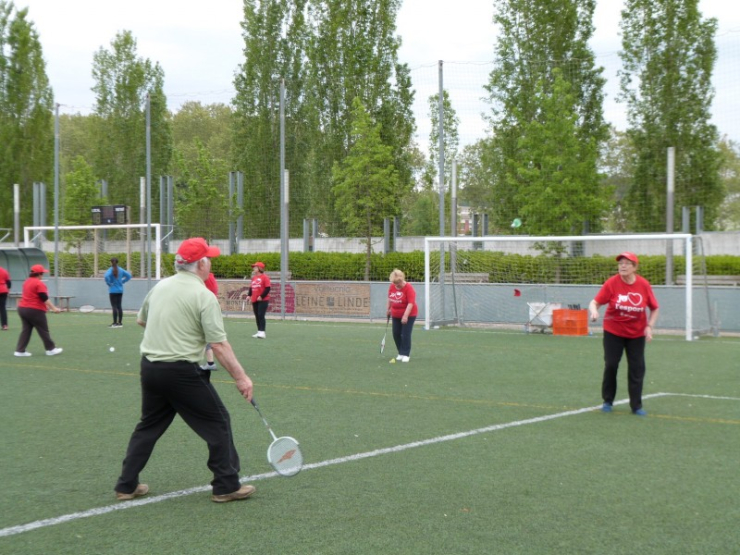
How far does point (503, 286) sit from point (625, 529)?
67.9ft

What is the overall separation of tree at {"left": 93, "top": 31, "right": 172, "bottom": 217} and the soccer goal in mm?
26252

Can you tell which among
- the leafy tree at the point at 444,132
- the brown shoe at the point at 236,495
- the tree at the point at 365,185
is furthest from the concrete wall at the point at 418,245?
the brown shoe at the point at 236,495

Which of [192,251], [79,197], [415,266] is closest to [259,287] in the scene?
[415,266]

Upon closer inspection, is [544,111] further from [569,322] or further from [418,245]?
[569,322]

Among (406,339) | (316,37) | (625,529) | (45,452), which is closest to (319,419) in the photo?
(45,452)

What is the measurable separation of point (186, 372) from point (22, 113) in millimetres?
47142

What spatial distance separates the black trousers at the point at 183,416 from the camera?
616 centimetres

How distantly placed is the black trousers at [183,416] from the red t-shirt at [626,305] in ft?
17.9

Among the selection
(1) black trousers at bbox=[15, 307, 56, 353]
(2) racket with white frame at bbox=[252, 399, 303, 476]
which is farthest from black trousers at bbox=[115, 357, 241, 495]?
(1) black trousers at bbox=[15, 307, 56, 353]

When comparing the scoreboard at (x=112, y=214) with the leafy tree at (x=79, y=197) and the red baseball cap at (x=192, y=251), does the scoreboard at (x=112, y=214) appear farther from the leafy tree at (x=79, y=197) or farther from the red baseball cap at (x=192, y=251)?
the red baseball cap at (x=192, y=251)

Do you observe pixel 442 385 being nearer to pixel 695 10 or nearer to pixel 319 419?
pixel 319 419

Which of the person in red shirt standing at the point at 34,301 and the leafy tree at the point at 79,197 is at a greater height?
the leafy tree at the point at 79,197

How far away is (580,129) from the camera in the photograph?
3541 centimetres

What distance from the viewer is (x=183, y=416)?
628cm
